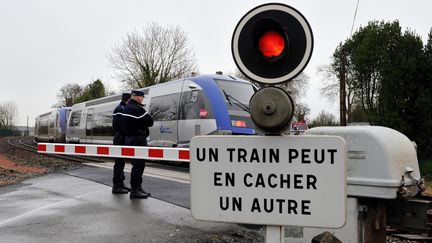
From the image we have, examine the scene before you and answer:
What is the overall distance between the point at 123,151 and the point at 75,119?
21.5 m

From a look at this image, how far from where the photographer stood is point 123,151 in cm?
717

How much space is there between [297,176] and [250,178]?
25 centimetres

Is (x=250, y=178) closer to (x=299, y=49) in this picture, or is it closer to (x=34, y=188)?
(x=299, y=49)

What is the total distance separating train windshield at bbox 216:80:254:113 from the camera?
45.8 feet

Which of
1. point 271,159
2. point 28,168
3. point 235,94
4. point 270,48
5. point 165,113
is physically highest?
point 235,94

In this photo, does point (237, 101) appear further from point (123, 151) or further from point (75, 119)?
point (75, 119)

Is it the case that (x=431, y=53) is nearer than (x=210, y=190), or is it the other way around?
(x=210, y=190)

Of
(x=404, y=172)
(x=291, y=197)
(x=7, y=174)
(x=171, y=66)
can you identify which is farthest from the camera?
(x=171, y=66)

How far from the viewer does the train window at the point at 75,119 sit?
26.9 metres

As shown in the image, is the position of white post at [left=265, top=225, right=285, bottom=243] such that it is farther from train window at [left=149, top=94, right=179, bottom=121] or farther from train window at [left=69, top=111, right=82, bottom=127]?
train window at [left=69, top=111, right=82, bottom=127]

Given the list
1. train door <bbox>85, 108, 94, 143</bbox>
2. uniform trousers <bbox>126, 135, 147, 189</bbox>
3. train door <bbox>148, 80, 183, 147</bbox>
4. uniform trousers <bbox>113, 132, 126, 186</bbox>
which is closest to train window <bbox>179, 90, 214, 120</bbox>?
train door <bbox>148, 80, 183, 147</bbox>

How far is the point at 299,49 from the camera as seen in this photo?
2.48 metres

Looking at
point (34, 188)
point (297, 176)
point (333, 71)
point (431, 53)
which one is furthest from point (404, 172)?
point (333, 71)

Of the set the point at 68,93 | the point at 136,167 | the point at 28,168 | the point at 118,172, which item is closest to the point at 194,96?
the point at 118,172
